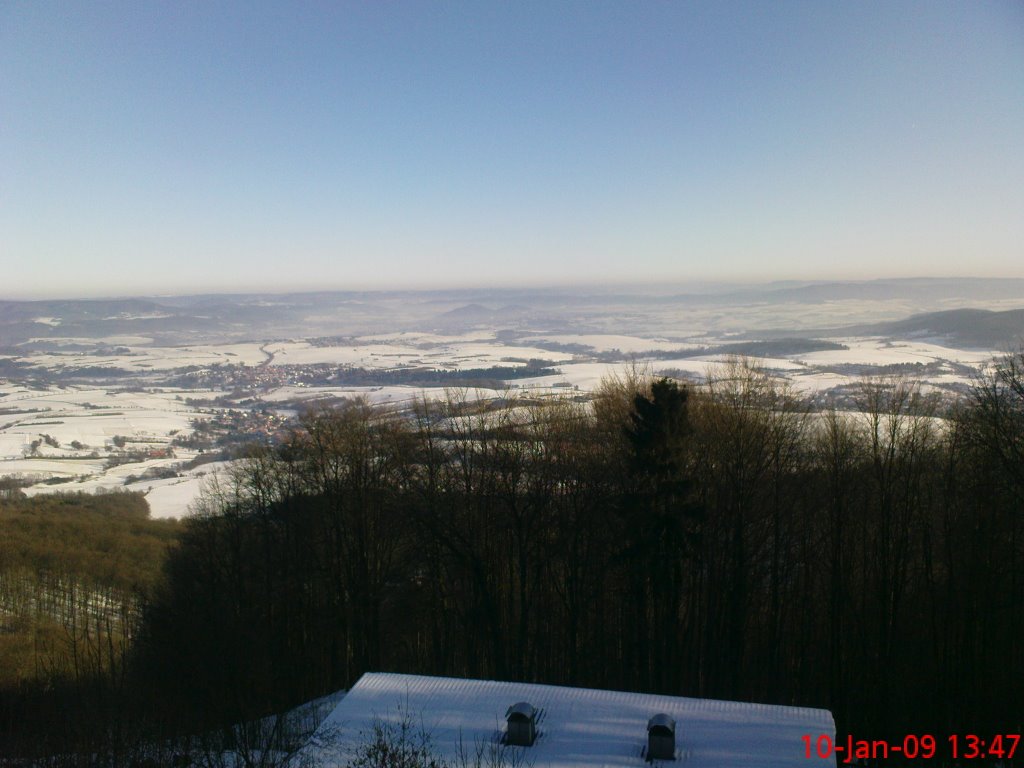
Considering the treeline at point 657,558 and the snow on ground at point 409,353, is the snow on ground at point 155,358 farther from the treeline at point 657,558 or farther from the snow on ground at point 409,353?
the treeline at point 657,558

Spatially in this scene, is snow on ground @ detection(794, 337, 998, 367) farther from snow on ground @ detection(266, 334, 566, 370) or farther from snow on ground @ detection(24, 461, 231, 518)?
snow on ground @ detection(24, 461, 231, 518)

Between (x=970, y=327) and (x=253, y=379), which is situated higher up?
(x=970, y=327)

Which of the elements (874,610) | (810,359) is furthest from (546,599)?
(810,359)

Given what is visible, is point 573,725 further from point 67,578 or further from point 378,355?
A: point 378,355

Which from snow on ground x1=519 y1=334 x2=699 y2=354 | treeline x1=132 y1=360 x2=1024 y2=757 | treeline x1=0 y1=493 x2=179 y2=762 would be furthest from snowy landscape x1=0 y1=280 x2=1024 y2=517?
treeline x1=132 y1=360 x2=1024 y2=757

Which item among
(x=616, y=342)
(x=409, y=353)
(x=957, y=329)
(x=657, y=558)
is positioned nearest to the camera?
(x=657, y=558)

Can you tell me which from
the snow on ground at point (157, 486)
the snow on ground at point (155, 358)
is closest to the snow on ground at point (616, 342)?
the snow on ground at point (157, 486)

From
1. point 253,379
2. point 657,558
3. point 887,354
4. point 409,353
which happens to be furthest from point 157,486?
point 887,354
